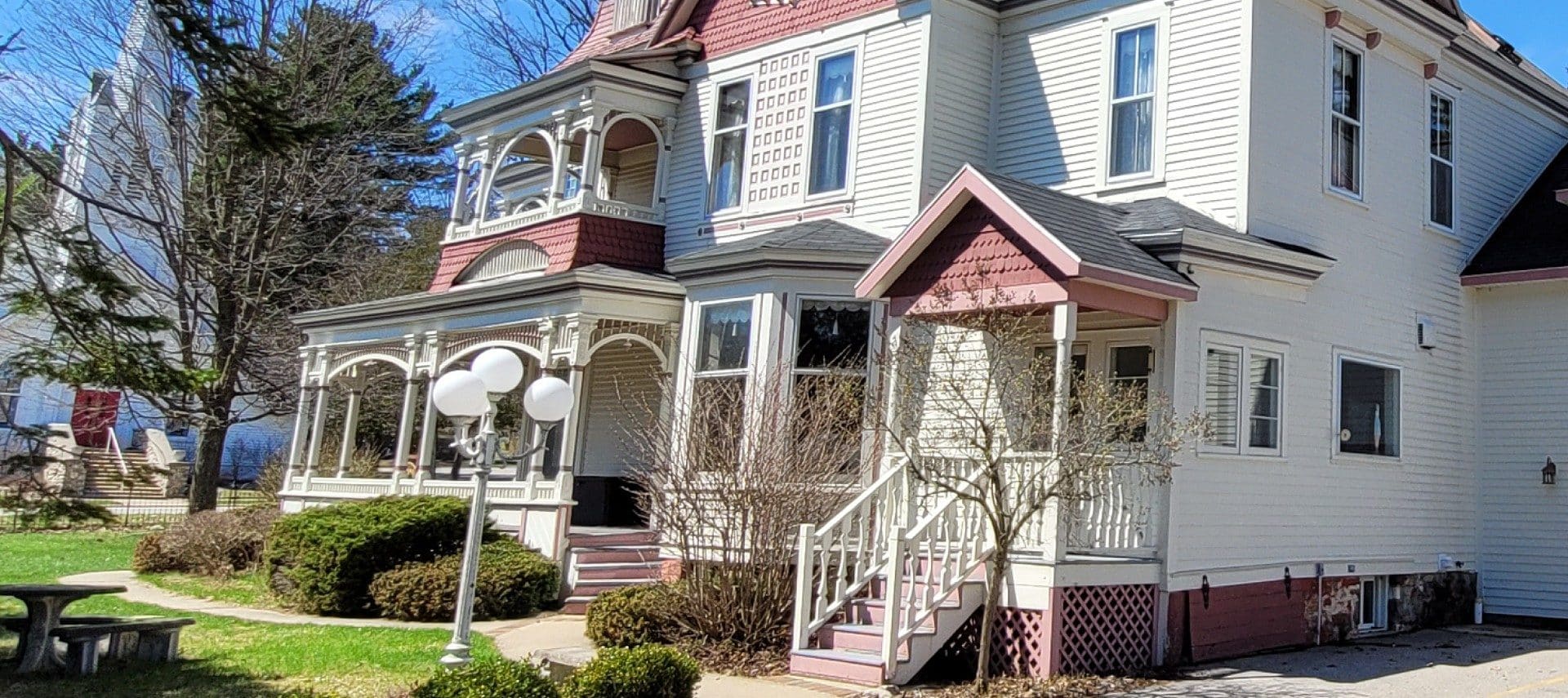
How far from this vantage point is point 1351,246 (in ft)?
48.4

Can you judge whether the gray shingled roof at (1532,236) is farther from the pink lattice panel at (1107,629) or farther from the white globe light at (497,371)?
the white globe light at (497,371)

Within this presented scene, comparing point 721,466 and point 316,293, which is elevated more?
point 316,293

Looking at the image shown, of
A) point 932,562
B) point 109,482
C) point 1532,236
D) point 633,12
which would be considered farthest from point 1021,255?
point 109,482

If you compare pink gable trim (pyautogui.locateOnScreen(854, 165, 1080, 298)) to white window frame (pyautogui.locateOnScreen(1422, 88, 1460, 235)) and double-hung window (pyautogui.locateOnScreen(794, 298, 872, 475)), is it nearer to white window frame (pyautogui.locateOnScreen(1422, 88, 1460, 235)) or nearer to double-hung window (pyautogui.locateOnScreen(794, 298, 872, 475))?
double-hung window (pyautogui.locateOnScreen(794, 298, 872, 475))

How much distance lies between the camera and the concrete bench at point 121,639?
10.9 meters

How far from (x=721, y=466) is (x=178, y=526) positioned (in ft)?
37.8

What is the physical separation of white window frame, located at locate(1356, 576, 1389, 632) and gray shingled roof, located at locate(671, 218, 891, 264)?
677 cm

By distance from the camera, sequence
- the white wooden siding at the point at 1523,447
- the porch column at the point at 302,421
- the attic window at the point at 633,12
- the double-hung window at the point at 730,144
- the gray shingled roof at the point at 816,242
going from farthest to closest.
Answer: the attic window at the point at 633,12
the porch column at the point at 302,421
the double-hung window at the point at 730,144
the white wooden siding at the point at 1523,447
the gray shingled roof at the point at 816,242

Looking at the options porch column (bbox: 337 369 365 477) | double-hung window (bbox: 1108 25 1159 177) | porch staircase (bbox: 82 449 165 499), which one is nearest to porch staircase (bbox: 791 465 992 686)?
double-hung window (bbox: 1108 25 1159 177)

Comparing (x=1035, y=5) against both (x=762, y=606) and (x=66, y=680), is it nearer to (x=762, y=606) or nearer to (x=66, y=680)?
(x=762, y=606)

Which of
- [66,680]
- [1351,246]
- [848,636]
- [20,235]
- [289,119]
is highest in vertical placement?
[1351,246]

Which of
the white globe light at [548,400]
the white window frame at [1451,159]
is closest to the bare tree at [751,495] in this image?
Result: the white globe light at [548,400]

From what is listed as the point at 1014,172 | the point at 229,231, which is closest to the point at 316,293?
the point at 229,231

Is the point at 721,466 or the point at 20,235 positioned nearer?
the point at 20,235
